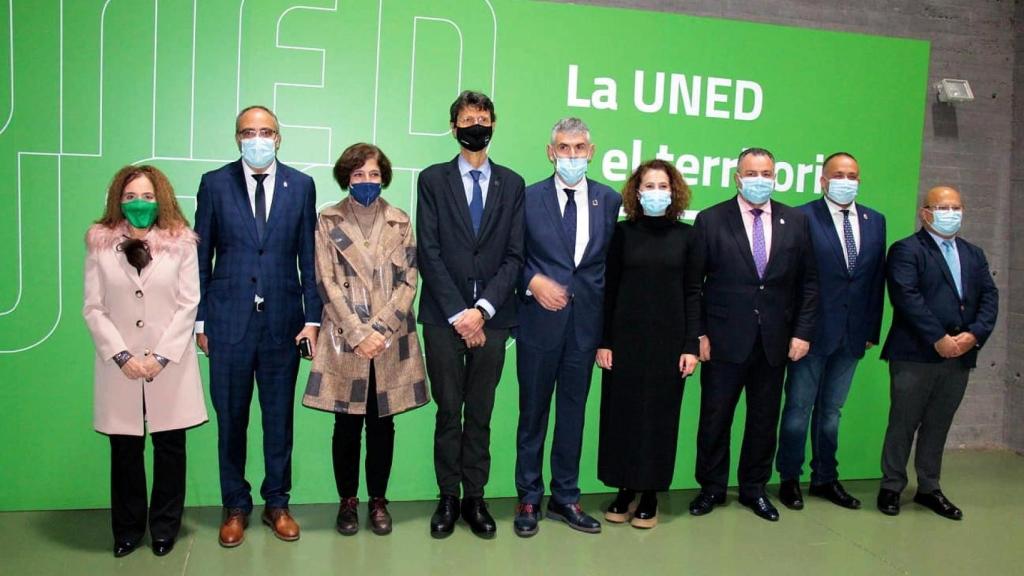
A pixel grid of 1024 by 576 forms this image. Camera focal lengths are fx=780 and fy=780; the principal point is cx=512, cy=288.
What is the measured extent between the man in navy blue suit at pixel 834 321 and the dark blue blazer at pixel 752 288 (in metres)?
0.20

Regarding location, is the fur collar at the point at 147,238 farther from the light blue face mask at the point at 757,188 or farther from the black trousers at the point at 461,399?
the light blue face mask at the point at 757,188

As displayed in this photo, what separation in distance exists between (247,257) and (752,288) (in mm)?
2312

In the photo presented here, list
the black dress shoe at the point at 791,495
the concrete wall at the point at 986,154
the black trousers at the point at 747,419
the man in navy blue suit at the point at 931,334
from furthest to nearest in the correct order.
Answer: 1. the concrete wall at the point at 986,154
2. the black dress shoe at the point at 791,495
3. the man in navy blue suit at the point at 931,334
4. the black trousers at the point at 747,419

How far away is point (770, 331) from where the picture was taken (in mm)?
3758

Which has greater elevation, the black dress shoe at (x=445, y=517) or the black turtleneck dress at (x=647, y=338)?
the black turtleneck dress at (x=647, y=338)

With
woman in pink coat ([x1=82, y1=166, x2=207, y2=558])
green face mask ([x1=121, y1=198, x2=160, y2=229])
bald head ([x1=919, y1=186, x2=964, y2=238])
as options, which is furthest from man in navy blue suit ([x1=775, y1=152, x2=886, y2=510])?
green face mask ([x1=121, y1=198, x2=160, y2=229])

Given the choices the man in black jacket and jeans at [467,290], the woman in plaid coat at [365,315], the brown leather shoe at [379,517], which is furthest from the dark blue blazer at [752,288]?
the brown leather shoe at [379,517]

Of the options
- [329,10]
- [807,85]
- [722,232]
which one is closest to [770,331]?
[722,232]

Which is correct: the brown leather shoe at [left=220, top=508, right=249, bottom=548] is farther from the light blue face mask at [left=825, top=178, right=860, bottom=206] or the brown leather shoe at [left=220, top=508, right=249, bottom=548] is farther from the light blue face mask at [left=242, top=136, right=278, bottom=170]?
the light blue face mask at [left=825, top=178, right=860, bottom=206]

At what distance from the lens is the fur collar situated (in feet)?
10.1

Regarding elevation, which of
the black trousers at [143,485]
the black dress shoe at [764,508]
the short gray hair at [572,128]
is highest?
the short gray hair at [572,128]

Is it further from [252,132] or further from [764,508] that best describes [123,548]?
[764,508]

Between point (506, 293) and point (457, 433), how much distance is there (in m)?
0.67

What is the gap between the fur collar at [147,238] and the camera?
10.1 feet
